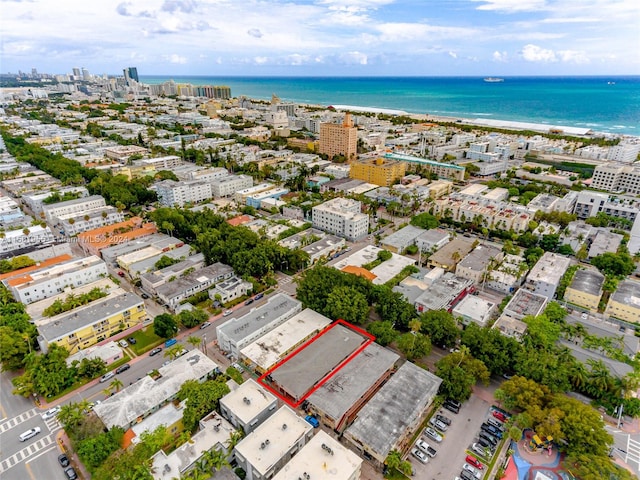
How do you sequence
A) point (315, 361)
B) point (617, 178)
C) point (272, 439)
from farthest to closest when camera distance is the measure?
point (617, 178)
point (315, 361)
point (272, 439)

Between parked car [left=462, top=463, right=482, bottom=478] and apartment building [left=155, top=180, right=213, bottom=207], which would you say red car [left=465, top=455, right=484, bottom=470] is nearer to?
parked car [left=462, top=463, right=482, bottom=478]

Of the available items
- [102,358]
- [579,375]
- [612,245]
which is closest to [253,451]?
[102,358]

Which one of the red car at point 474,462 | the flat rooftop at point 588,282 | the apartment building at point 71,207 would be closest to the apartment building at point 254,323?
the red car at point 474,462

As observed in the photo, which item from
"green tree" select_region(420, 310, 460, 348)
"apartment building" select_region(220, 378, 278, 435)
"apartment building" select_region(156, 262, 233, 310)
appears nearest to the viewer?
"apartment building" select_region(220, 378, 278, 435)

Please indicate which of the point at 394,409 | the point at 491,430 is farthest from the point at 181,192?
the point at 491,430

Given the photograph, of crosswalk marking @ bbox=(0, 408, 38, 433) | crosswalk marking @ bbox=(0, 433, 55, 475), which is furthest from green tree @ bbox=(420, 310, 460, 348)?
crosswalk marking @ bbox=(0, 408, 38, 433)

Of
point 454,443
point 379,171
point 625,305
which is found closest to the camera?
point 454,443

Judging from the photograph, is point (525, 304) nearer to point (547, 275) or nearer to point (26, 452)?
point (547, 275)
